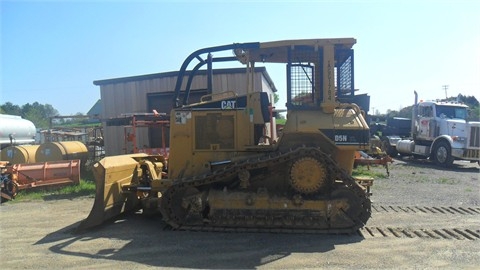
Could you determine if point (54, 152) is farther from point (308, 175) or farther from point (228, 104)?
point (308, 175)

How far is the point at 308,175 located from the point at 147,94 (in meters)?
10.6

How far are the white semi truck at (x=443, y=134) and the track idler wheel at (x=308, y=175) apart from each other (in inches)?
562

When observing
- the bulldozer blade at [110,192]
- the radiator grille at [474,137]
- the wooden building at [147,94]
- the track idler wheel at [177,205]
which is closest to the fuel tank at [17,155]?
the wooden building at [147,94]

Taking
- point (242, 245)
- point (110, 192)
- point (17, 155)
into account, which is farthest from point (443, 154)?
point (17, 155)

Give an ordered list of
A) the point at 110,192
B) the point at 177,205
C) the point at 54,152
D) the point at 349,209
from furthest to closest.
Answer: the point at 54,152, the point at 110,192, the point at 177,205, the point at 349,209

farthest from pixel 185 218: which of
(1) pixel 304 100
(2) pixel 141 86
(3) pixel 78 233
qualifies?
(2) pixel 141 86

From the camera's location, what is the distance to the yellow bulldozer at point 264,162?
19.3 ft

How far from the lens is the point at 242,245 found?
216 inches

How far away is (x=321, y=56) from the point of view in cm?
621

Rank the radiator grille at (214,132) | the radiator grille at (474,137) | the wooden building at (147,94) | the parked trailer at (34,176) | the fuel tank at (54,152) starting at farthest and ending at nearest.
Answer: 1. the radiator grille at (474,137)
2. the wooden building at (147,94)
3. the fuel tank at (54,152)
4. the parked trailer at (34,176)
5. the radiator grille at (214,132)

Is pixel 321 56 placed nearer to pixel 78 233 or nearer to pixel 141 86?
pixel 78 233

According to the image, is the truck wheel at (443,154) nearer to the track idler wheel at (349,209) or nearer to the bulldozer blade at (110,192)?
the track idler wheel at (349,209)

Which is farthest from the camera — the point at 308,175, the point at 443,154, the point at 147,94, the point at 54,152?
the point at 443,154

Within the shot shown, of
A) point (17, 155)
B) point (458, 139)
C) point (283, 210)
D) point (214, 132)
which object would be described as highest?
point (214, 132)
